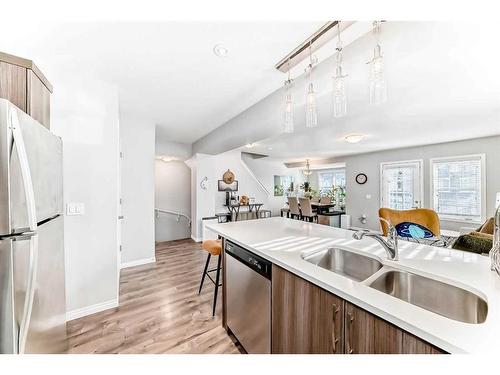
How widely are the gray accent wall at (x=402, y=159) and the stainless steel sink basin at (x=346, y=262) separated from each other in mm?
4770

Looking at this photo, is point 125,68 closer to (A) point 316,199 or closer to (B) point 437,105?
(B) point 437,105

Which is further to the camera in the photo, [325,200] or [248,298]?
[325,200]

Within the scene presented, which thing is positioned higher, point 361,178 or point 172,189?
point 361,178

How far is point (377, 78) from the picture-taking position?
115cm

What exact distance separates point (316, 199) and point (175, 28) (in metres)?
7.07

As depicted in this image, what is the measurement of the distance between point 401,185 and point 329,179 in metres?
3.53

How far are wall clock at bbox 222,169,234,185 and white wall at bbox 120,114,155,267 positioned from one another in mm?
2594

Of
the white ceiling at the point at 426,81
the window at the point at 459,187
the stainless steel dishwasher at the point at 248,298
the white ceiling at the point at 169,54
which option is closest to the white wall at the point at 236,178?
the white ceiling at the point at 169,54

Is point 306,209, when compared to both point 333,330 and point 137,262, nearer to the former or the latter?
point 137,262

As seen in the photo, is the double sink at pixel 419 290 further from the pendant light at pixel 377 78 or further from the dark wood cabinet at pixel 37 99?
the dark wood cabinet at pixel 37 99

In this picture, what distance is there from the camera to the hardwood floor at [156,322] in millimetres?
1693

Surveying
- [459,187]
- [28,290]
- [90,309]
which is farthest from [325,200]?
[28,290]

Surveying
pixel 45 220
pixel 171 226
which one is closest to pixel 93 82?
pixel 45 220
